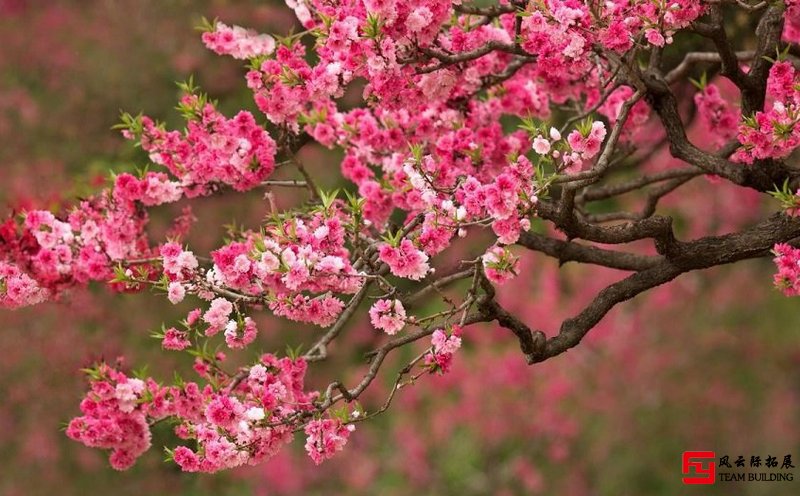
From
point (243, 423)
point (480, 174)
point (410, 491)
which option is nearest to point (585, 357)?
point (410, 491)

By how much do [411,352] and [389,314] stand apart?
792 cm

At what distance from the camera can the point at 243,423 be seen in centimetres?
371

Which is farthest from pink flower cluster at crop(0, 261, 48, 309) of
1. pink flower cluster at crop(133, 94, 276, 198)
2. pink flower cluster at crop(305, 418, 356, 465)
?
pink flower cluster at crop(305, 418, 356, 465)

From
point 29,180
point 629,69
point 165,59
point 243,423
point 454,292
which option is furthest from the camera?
point 454,292

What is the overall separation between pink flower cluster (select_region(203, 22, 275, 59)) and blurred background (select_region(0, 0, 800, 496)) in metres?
4.71

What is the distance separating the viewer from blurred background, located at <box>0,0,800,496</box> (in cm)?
959

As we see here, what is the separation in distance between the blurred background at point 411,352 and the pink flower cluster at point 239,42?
4707 millimetres

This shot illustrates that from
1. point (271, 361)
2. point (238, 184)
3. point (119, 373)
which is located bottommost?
point (119, 373)

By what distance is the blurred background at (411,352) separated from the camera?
9.59 m

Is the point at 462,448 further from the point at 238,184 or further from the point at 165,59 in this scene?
the point at 238,184

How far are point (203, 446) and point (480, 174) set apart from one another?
152cm

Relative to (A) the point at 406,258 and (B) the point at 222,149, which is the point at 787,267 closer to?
(A) the point at 406,258

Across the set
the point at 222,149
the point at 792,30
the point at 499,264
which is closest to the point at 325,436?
the point at 499,264

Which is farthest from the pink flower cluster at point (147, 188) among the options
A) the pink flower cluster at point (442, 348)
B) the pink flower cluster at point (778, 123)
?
the pink flower cluster at point (778, 123)
